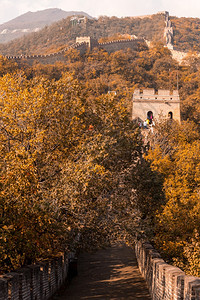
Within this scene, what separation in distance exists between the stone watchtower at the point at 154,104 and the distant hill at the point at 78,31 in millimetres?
69278

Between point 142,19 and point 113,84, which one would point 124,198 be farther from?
point 142,19

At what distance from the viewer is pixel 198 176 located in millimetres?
26594

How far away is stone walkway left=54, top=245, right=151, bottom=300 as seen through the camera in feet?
54.9

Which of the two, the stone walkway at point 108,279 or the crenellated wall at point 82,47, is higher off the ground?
the crenellated wall at point 82,47

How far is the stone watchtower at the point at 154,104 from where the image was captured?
157 ft

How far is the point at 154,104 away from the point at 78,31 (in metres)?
93.8

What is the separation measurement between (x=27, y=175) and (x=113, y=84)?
64842mm

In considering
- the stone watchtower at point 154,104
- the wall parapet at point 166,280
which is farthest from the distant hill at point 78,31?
the wall parapet at point 166,280

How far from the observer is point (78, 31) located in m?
137

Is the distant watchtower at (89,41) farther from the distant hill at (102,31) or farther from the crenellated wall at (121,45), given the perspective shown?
the distant hill at (102,31)

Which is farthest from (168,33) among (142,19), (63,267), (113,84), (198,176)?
(63,267)

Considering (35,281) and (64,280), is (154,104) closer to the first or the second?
(64,280)

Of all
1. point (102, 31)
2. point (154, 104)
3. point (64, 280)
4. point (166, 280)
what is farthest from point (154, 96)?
point (102, 31)

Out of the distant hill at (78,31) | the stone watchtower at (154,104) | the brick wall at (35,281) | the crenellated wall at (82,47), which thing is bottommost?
the brick wall at (35,281)
